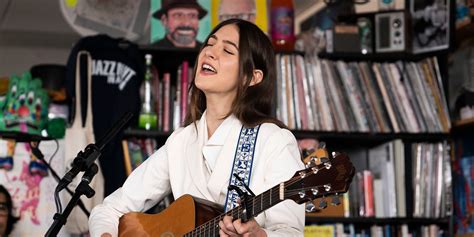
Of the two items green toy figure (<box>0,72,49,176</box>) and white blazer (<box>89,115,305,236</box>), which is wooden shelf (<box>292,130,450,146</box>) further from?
white blazer (<box>89,115,305,236</box>)

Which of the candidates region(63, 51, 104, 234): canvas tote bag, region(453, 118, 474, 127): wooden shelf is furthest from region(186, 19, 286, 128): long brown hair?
region(453, 118, 474, 127): wooden shelf

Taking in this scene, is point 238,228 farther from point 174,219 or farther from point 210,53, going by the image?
point 210,53

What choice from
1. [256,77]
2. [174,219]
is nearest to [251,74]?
[256,77]

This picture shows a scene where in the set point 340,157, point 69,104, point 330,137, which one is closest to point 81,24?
point 69,104

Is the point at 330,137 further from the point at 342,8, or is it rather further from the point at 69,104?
the point at 69,104

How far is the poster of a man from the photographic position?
3.85 m

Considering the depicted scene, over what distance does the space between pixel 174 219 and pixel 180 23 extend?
6.40 ft

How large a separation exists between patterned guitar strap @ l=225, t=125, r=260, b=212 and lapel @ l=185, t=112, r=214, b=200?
0.11m

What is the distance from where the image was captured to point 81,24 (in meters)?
4.07

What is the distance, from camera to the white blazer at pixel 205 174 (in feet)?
6.36

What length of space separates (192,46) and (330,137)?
0.74 metres

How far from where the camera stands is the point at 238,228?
171cm

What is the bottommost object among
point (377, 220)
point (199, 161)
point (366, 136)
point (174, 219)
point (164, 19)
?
point (377, 220)

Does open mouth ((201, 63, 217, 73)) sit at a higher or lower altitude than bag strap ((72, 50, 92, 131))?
→ higher
